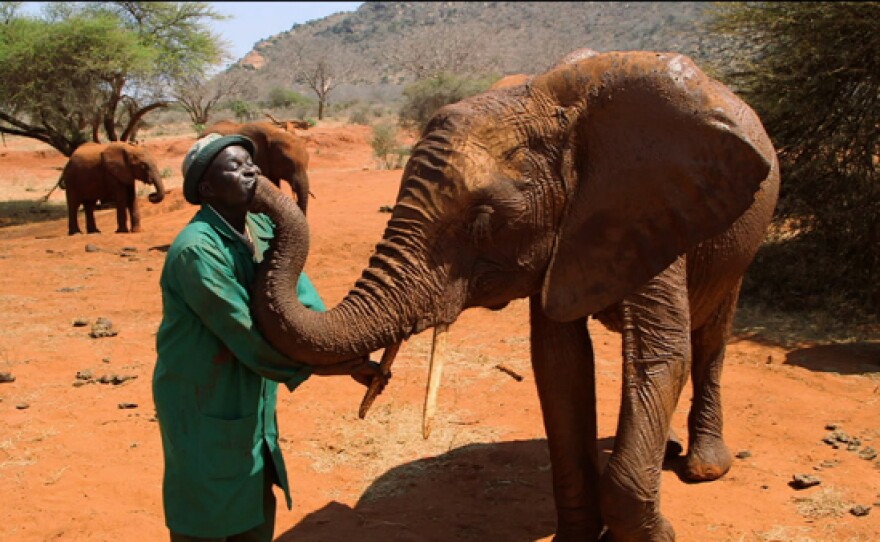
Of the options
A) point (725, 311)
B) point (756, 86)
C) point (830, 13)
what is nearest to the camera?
point (725, 311)

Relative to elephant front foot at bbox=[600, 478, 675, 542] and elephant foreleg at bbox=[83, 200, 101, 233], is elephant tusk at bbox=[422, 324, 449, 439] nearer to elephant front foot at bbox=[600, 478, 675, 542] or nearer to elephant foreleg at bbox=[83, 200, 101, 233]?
elephant front foot at bbox=[600, 478, 675, 542]

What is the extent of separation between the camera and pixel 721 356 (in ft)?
17.5

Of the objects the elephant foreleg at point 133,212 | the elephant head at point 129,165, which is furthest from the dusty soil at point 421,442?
the elephant head at point 129,165

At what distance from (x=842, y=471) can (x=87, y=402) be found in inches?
219

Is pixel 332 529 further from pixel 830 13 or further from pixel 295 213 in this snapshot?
pixel 830 13

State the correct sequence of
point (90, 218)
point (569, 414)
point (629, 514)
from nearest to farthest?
1. point (629, 514)
2. point (569, 414)
3. point (90, 218)

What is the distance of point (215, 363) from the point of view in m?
3.07

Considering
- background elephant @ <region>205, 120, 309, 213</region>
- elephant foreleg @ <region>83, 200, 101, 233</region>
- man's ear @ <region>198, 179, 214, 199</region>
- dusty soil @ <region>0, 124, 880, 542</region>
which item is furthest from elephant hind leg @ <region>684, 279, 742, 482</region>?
elephant foreleg @ <region>83, 200, 101, 233</region>

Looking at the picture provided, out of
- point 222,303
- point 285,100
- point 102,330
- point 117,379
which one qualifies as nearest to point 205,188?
point 222,303

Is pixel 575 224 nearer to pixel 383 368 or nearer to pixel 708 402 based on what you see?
pixel 383 368

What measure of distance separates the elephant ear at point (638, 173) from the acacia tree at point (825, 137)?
6.60 meters

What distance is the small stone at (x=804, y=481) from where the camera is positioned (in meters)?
4.95

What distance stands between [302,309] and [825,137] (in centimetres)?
853

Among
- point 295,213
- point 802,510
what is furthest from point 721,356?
point 295,213
